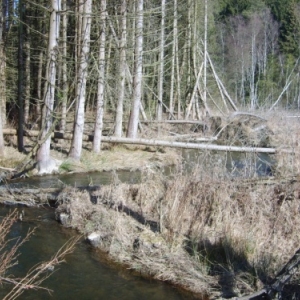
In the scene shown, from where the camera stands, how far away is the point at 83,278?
626 cm

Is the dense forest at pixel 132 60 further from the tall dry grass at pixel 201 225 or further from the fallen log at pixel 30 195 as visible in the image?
the tall dry grass at pixel 201 225

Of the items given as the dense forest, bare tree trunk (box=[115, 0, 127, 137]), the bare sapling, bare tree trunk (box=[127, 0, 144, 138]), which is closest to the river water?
the bare sapling

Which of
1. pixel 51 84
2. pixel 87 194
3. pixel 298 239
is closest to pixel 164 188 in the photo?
pixel 87 194

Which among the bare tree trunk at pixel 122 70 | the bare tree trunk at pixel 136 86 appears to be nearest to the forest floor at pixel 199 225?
the bare tree trunk at pixel 122 70

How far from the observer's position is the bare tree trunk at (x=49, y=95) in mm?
12586

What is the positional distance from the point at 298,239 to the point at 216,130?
47.0ft

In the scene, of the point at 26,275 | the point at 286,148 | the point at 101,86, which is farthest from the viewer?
the point at 101,86

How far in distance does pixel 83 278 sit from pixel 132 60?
13436mm

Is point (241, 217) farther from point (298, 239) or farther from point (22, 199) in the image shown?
point (22, 199)

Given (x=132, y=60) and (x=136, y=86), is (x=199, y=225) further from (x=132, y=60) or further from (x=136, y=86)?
(x=132, y=60)

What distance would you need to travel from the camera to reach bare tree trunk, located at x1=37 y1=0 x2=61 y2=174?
12.6 m

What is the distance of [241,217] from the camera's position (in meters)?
7.04

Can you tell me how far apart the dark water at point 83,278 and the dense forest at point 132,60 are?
6.26 meters

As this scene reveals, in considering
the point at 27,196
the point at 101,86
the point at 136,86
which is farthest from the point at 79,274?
the point at 136,86
